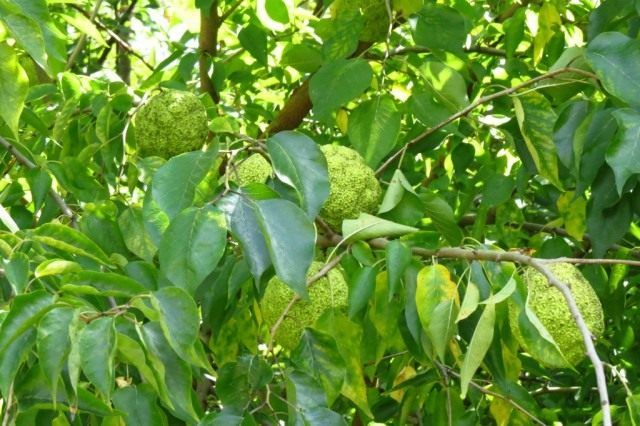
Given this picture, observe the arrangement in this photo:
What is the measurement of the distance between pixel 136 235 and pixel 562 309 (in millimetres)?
810

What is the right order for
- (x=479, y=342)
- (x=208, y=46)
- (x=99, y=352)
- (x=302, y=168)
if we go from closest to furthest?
(x=99, y=352) < (x=479, y=342) < (x=302, y=168) < (x=208, y=46)

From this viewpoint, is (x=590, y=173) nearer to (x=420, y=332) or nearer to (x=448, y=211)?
(x=448, y=211)

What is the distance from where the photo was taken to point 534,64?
9.20 ft

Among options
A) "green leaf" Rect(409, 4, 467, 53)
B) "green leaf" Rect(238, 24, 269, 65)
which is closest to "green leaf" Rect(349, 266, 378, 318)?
"green leaf" Rect(409, 4, 467, 53)

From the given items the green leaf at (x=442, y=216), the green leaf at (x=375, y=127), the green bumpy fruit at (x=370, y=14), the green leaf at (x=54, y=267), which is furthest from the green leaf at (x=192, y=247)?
the green bumpy fruit at (x=370, y=14)

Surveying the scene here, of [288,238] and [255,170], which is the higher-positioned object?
[288,238]

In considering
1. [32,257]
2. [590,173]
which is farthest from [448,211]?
[32,257]

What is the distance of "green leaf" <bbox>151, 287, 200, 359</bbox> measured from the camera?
4.27ft

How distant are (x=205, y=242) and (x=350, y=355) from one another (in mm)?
358

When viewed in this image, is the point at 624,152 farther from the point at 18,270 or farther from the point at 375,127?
the point at 18,270

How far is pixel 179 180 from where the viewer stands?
5.18 feet

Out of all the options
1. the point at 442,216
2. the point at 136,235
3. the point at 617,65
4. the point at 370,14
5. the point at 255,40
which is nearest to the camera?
the point at 617,65

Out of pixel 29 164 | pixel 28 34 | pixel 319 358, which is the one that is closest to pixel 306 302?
pixel 319 358

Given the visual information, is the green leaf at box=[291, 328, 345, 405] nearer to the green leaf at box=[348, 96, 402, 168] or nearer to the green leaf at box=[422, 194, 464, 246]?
the green leaf at box=[422, 194, 464, 246]
